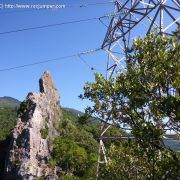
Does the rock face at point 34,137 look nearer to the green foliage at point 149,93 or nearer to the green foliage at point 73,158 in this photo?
the green foliage at point 73,158

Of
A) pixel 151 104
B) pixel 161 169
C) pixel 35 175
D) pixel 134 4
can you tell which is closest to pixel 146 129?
pixel 151 104

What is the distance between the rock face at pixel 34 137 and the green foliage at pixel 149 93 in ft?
140

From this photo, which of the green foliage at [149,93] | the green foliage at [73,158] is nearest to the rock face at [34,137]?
the green foliage at [73,158]

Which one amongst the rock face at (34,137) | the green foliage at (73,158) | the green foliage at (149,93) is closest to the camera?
the green foliage at (149,93)

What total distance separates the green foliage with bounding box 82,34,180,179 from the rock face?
140ft

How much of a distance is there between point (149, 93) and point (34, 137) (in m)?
50.9

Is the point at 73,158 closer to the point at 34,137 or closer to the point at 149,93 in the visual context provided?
the point at 34,137

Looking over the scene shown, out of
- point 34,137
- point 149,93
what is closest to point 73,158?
point 34,137

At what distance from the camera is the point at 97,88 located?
73.8 ft

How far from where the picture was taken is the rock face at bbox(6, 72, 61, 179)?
66625 mm

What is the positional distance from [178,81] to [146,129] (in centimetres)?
263

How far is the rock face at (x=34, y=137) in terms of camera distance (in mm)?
66625

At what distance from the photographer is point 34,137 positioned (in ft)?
228

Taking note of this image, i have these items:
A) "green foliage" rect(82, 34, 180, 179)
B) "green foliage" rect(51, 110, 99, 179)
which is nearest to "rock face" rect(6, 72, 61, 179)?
"green foliage" rect(51, 110, 99, 179)
